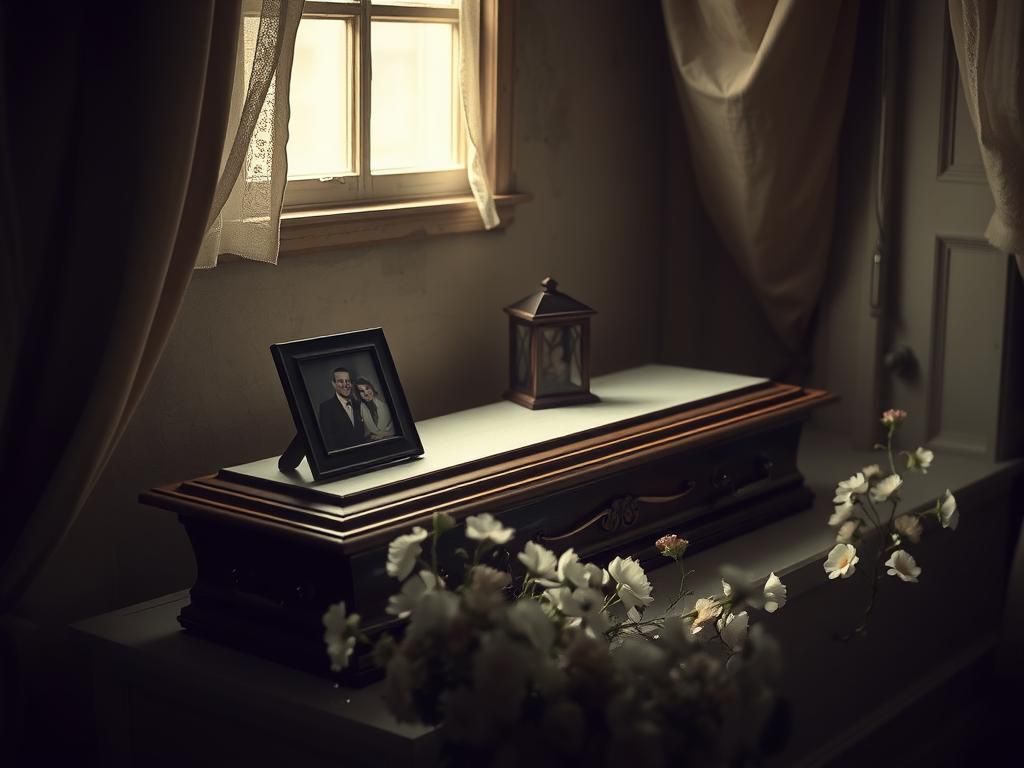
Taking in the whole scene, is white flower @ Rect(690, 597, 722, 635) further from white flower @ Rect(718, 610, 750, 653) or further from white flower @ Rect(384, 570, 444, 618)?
white flower @ Rect(384, 570, 444, 618)

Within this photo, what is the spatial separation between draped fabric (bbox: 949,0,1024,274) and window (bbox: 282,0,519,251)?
923mm

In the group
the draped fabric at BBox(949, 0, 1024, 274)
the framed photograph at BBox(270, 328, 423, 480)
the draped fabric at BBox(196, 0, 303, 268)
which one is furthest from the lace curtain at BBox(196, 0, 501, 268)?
the draped fabric at BBox(949, 0, 1024, 274)

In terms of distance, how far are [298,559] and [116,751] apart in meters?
0.47

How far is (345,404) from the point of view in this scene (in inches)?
85.7

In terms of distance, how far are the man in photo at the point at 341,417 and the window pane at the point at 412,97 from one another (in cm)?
69

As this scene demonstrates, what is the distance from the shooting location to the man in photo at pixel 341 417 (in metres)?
2.14

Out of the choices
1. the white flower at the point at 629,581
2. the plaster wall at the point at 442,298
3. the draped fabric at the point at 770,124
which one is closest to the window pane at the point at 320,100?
the plaster wall at the point at 442,298

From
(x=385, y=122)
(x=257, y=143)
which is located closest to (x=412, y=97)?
(x=385, y=122)

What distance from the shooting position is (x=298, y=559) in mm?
2020

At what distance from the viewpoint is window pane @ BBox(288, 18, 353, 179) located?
253 cm

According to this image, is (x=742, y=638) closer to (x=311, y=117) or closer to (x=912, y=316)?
(x=311, y=117)

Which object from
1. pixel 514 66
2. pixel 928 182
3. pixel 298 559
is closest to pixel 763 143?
pixel 928 182

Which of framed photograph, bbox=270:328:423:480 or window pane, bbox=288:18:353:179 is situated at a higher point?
window pane, bbox=288:18:353:179

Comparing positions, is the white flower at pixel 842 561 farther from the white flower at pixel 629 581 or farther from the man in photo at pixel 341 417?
the man in photo at pixel 341 417
